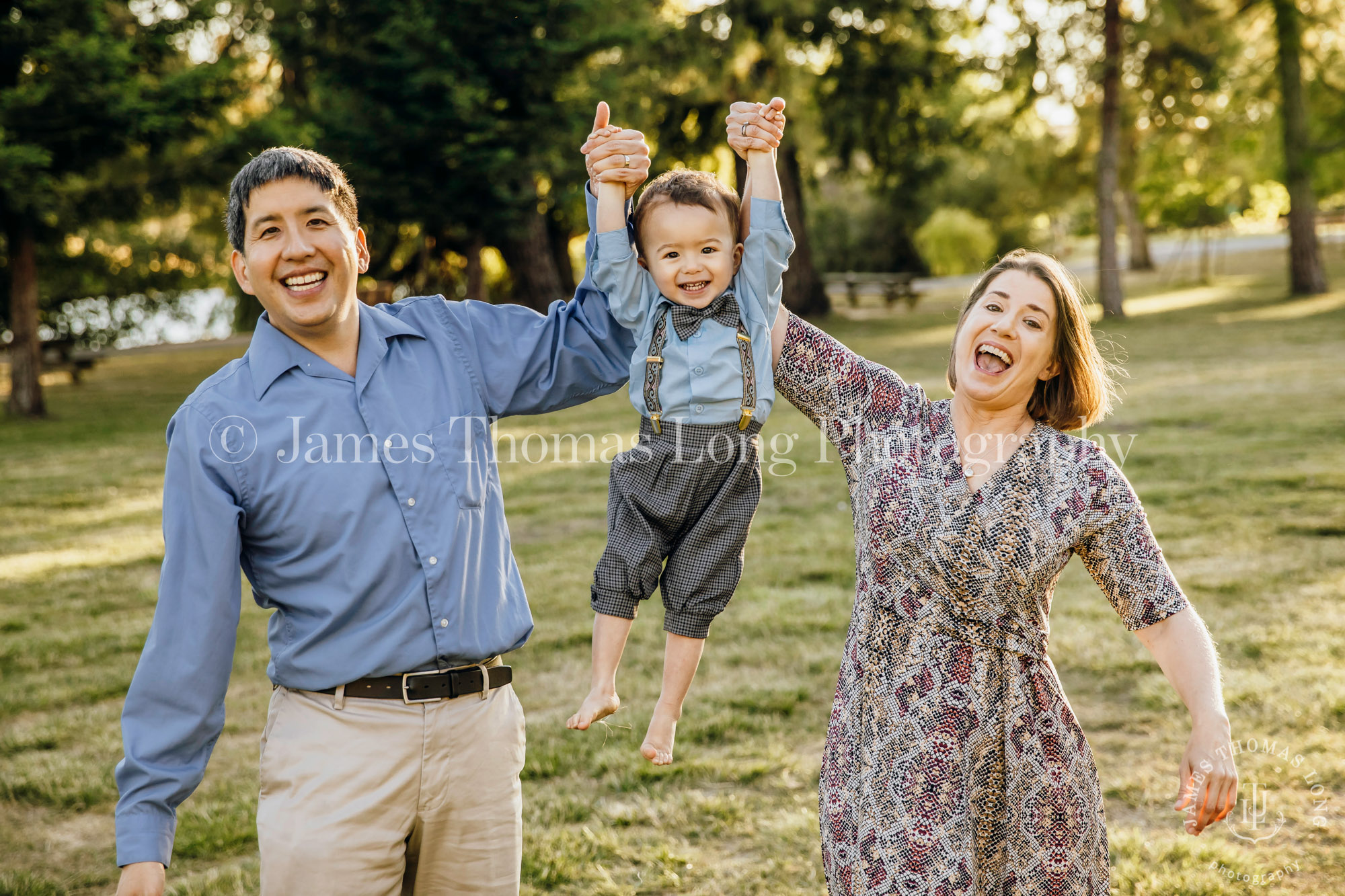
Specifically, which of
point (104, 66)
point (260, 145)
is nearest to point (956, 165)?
point (260, 145)

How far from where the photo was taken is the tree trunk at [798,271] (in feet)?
71.1

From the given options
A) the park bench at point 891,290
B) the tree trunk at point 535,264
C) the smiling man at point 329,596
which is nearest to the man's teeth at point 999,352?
the smiling man at point 329,596

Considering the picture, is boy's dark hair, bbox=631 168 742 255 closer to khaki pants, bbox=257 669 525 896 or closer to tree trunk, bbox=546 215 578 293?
khaki pants, bbox=257 669 525 896

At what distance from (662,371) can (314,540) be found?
0.83 metres

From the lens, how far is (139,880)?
2023mm

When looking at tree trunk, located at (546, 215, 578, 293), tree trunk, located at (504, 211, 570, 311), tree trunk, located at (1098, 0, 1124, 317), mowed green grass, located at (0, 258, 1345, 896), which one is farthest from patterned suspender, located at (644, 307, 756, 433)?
tree trunk, located at (546, 215, 578, 293)

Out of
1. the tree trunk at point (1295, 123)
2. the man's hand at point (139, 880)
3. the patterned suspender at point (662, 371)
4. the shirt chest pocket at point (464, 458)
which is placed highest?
the tree trunk at point (1295, 123)

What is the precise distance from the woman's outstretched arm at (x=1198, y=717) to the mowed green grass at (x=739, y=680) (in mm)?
1630

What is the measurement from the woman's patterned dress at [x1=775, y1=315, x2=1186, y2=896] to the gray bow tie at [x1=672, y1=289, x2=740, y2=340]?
0.48m

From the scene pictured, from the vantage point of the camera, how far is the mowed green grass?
3.82 meters

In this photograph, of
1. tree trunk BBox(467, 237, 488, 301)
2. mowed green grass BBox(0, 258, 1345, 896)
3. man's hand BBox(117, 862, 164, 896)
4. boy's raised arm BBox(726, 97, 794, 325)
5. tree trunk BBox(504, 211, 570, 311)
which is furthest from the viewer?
tree trunk BBox(504, 211, 570, 311)

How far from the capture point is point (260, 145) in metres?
15.1

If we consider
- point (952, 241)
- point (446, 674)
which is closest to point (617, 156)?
point (446, 674)

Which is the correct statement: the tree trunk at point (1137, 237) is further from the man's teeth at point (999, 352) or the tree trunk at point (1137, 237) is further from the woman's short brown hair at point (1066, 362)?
the man's teeth at point (999, 352)
